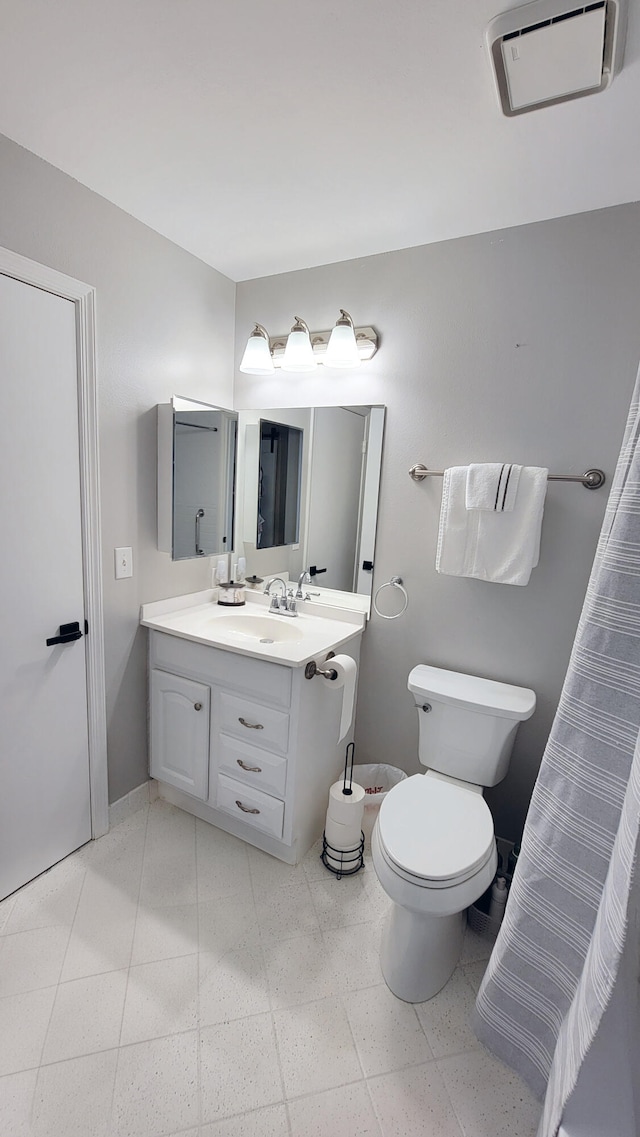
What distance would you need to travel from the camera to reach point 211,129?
4.16 ft

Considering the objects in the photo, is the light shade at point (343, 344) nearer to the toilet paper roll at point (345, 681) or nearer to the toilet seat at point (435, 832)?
the toilet paper roll at point (345, 681)

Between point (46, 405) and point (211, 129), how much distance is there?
0.90 metres

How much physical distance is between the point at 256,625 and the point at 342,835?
89cm

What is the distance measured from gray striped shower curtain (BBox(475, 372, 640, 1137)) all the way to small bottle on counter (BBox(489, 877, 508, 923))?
34 cm

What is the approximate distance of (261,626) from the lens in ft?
6.79

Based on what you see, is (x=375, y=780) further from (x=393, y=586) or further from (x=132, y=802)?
(x=132, y=802)

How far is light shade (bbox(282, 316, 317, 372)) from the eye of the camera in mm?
1943

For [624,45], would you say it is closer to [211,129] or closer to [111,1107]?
[211,129]

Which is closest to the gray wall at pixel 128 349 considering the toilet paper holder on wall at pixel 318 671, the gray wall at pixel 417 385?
the gray wall at pixel 417 385

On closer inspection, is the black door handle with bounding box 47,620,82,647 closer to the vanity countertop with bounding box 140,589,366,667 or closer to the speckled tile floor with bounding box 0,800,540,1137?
the vanity countertop with bounding box 140,589,366,667

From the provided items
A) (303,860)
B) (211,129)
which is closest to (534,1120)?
(303,860)

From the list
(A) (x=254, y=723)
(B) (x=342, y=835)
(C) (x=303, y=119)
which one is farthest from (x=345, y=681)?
(C) (x=303, y=119)

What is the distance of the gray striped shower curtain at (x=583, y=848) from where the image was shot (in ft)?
3.07

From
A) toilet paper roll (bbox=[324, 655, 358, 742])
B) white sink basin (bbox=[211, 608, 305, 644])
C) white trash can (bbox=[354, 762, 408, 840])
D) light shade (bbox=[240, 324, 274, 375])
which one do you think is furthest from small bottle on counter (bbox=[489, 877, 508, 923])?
light shade (bbox=[240, 324, 274, 375])
